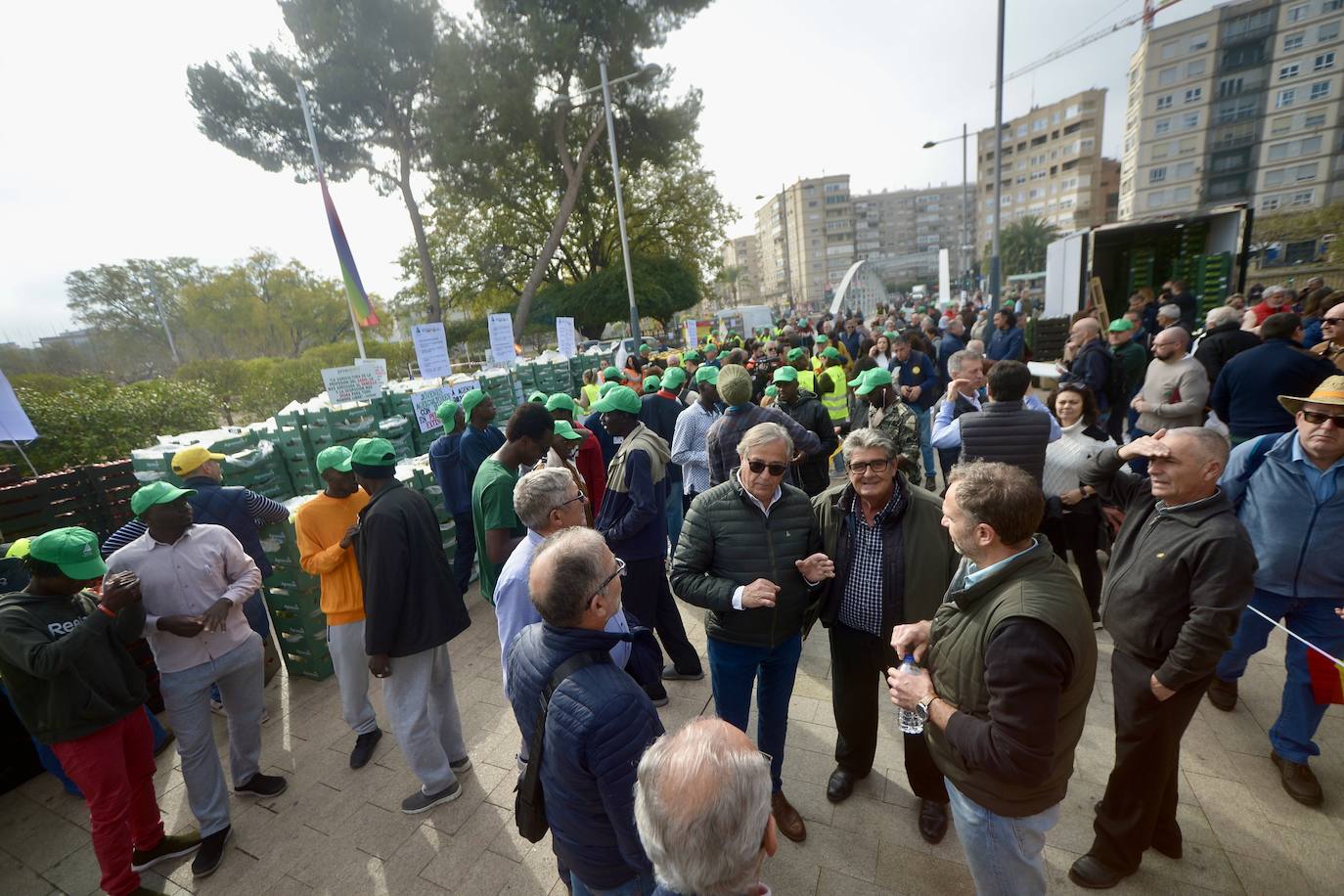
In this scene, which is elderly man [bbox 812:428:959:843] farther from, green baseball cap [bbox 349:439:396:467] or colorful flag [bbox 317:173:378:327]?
colorful flag [bbox 317:173:378:327]

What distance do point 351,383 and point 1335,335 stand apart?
32.8 feet

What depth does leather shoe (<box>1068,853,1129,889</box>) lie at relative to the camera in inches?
92.1

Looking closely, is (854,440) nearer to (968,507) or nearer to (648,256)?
(968,507)

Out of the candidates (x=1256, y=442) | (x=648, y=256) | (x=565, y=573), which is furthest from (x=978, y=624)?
(x=648, y=256)

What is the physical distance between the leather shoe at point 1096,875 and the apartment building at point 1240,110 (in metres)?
64.8

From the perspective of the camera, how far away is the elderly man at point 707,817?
1.05m

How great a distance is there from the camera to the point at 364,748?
3.63 meters

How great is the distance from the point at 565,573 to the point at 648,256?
3008 cm

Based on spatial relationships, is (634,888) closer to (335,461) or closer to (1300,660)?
(335,461)

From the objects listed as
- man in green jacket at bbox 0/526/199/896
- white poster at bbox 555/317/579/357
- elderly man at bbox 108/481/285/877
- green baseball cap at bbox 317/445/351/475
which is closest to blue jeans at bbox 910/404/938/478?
green baseball cap at bbox 317/445/351/475

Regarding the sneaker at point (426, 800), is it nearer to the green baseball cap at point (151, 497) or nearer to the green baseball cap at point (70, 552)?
the green baseball cap at point (70, 552)

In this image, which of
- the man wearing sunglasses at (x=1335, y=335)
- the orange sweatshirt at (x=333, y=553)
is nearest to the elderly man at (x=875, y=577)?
the orange sweatshirt at (x=333, y=553)

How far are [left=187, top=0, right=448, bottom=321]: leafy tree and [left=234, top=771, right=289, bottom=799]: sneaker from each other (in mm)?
20564

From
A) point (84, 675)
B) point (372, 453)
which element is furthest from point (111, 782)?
point (372, 453)
